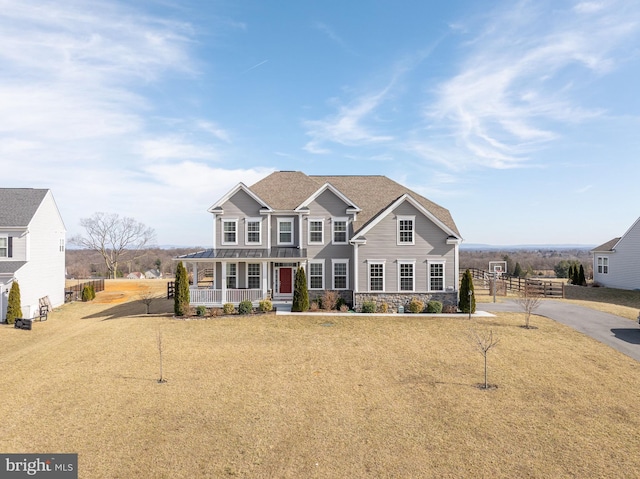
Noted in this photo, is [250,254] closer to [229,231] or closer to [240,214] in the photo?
[229,231]

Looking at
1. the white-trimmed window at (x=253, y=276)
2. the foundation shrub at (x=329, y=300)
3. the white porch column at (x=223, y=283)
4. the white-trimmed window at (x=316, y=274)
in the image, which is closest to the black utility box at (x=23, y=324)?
the white porch column at (x=223, y=283)

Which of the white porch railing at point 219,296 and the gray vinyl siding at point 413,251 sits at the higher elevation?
the gray vinyl siding at point 413,251

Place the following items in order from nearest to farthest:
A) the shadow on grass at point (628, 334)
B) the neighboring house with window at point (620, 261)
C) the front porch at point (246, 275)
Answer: the shadow on grass at point (628, 334)
the front porch at point (246, 275)
the neighboring house with window at point (620, 261)

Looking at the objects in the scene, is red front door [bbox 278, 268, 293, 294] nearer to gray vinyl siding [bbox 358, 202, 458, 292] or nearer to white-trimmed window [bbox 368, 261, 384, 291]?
gray vinyl siding [bbox 358, 202, 458, 292]

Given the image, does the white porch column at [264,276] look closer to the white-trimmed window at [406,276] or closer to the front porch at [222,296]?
the front porch at [222,296]

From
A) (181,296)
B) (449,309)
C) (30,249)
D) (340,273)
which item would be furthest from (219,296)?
(449,309)
